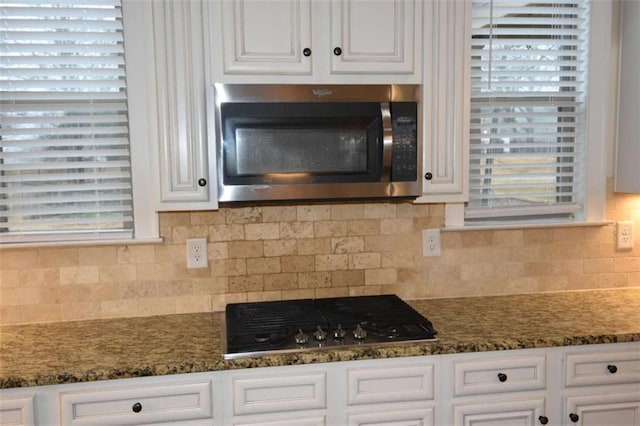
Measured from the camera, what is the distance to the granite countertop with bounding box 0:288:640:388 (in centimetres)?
166

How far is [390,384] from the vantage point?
70.2 inches

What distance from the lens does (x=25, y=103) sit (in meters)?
2.04

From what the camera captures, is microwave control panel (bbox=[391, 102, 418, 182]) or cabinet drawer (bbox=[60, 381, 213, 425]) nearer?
cabinet drawer (bbox=[60, 381, 213, 425])

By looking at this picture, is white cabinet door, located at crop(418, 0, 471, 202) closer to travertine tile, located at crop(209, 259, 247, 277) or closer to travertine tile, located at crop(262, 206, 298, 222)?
travertine tile, located at crop(262, 206, 298, 222)

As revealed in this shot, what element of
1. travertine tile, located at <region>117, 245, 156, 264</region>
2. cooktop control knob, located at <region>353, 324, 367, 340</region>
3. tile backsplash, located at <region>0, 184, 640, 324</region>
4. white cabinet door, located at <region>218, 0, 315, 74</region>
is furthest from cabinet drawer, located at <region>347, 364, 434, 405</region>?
white cabinet door, located at <region>218, 0, 315, 74</region>

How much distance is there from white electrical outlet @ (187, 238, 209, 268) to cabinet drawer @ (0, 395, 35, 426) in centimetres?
76

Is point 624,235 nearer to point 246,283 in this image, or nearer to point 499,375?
point 499,375

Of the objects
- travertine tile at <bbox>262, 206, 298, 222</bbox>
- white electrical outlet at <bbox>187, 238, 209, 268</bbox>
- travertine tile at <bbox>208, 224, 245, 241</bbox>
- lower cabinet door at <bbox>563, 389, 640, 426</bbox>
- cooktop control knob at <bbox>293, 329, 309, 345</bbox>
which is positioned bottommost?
lower cabinet door at <bbox>563, 389, 640, 426</bbox>

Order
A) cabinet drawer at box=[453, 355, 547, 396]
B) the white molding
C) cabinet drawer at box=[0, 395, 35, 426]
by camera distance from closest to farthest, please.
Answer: cabinet drawer at box=[0, 395, 35, 426]
cabinet drawer at box=[453, 355, 547, 396]
the white molding

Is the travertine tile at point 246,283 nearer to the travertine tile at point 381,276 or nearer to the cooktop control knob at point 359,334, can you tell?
the travertine tile at point 381,276

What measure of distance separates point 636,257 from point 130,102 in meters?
2.30

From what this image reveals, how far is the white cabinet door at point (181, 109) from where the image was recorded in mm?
1882

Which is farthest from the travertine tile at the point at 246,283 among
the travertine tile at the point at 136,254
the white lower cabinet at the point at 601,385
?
the white lower cabinet at the point at 601,385

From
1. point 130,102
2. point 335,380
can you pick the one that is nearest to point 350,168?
point 335,380
